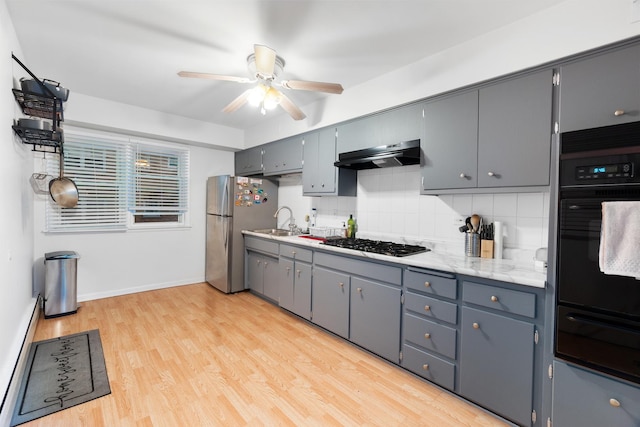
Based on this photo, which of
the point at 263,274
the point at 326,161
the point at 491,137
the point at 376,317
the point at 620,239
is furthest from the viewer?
the point at 263,274

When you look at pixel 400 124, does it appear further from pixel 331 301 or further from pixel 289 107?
pixel 331 301

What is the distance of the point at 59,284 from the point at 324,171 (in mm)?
3265

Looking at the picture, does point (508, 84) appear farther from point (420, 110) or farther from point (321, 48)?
point (321, 48)

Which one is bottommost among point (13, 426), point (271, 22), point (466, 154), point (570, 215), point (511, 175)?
point (13, 426)

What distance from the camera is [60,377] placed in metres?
2.15

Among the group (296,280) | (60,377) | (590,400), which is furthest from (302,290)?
(590,400)

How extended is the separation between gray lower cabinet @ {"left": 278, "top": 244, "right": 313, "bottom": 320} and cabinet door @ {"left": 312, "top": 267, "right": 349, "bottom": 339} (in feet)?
0.40

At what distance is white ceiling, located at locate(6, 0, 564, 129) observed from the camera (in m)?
1.84

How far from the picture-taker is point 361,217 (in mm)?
3383

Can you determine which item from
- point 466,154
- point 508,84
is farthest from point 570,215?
point 508,84

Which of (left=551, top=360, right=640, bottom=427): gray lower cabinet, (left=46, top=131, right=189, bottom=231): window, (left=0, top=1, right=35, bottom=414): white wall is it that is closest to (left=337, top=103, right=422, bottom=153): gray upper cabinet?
(left=551, top=360, right=640, bottom=427): gray lower cabinet

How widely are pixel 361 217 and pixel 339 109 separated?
1.23m

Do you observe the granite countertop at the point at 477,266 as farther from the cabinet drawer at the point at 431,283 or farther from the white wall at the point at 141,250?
the white wall at the point at 141,250

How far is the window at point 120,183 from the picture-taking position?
3.67 meters
